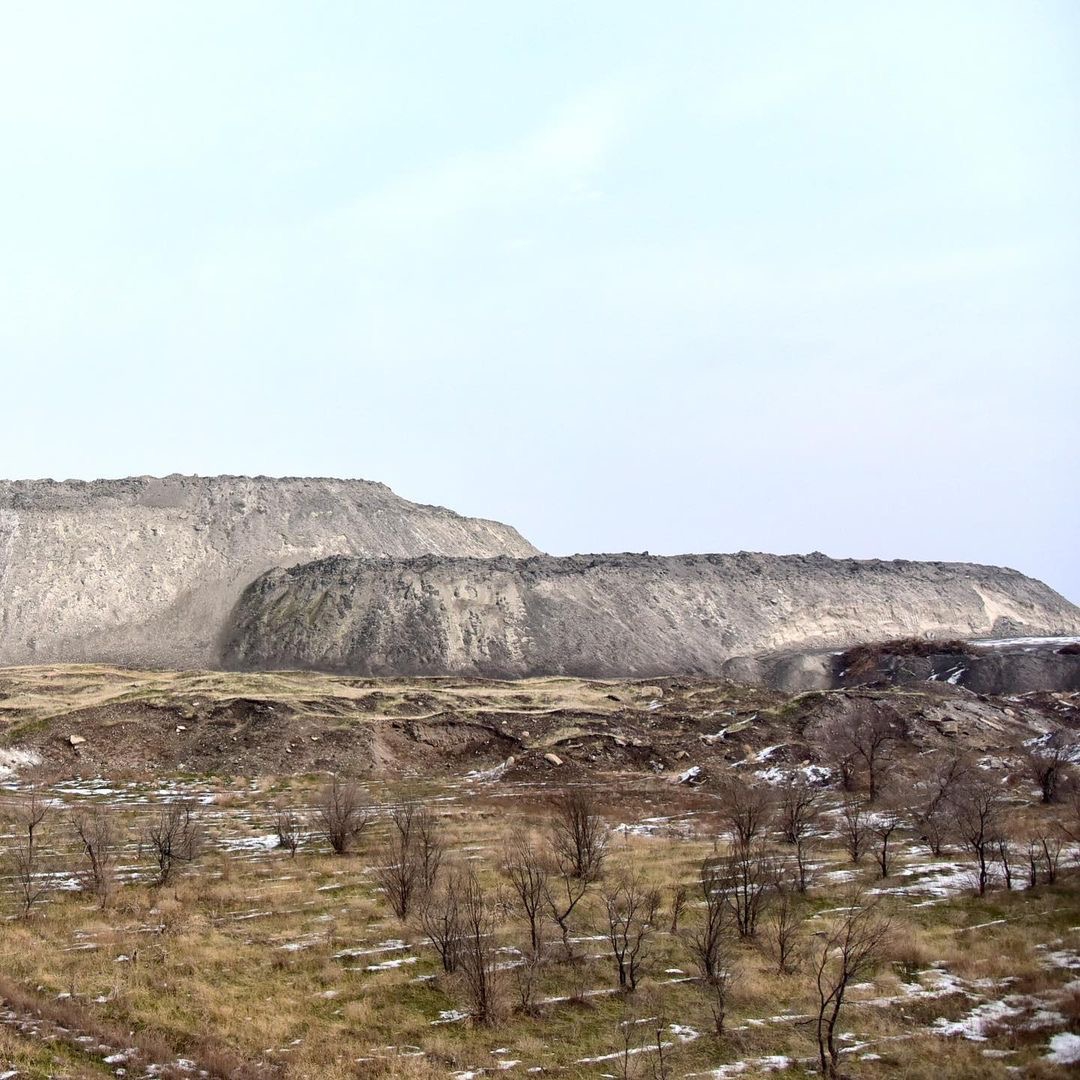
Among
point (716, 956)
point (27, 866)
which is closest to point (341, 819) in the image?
point (27, 866)

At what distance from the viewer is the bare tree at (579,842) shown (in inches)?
1195

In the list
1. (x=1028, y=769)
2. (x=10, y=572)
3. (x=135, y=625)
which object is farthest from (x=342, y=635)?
(x=1028, y=769)

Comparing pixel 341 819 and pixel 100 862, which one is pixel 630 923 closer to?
pixel 341 819

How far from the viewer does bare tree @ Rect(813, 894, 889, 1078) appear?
17.7m

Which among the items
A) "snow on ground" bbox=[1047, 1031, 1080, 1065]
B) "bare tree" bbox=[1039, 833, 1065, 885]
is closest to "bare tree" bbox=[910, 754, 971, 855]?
"bare tree" bbox=[1039, 833, 1065, 885]

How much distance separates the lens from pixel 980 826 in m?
30.1

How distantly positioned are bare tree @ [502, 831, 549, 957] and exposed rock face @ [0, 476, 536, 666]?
3206 inches

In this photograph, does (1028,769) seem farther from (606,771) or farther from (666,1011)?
(666,1011)

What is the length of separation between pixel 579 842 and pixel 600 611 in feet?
267

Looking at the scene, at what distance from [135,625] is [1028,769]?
316 ft

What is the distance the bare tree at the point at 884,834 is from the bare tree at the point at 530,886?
36.8ft

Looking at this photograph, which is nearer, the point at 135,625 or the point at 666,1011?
the point at 666,1011

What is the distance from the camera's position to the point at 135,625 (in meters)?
110

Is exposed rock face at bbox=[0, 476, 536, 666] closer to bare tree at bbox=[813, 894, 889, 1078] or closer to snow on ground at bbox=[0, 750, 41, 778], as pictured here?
snow on ground at bbox=[0, 750, 41, 778]
